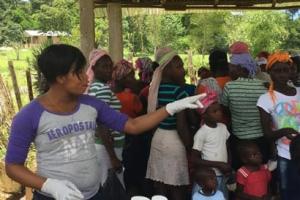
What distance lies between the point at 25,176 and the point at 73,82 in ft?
1.67

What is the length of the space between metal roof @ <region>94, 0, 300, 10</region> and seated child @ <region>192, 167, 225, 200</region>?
467cm

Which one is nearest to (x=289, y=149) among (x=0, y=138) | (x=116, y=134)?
(x=116, y=134)

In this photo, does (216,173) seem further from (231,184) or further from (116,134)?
(116,134)

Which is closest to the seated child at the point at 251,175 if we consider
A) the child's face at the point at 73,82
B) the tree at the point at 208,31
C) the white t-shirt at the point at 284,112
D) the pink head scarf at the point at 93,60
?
the white t-shirt at the point at 284,112

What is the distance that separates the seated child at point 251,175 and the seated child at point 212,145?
140 mm

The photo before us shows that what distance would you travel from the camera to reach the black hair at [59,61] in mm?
2303

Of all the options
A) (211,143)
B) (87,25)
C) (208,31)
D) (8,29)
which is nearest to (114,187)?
(211,143)

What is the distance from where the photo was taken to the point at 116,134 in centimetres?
372

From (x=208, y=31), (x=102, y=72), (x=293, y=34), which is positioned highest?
(x=102, y=72)

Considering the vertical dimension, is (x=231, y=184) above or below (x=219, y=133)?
below

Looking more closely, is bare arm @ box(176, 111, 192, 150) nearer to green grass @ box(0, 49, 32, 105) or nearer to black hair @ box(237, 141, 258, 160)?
black hair @ box(237, 141, 258, 160)

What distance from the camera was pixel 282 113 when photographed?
3438 mm

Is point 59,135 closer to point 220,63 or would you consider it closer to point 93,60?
point 93,60

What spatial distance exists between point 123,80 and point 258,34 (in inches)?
841
